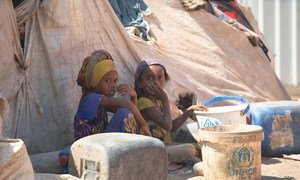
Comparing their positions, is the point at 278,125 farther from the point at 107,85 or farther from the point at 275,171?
the point at 107,85

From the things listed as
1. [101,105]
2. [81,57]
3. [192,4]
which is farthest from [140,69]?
[192,4]

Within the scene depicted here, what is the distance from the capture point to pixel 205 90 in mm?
6984

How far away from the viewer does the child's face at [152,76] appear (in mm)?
5588

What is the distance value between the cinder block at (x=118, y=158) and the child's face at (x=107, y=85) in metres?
0.93

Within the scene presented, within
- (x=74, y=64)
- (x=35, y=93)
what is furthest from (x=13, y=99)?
(x=74, y=64)

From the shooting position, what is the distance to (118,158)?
13.0 feet

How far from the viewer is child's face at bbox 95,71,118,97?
5070 mm

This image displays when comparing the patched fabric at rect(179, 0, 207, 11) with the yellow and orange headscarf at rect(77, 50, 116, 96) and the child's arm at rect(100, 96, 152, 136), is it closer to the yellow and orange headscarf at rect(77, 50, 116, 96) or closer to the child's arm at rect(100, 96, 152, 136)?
the yellow and orange headscarf at rect(77, 50, 116, 96)

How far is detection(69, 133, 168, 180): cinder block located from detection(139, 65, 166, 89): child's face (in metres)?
1.43

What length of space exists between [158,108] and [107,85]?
25.5 inches

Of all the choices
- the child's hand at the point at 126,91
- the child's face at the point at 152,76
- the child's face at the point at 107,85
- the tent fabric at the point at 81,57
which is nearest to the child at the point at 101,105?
the child's face at the point at 107,85

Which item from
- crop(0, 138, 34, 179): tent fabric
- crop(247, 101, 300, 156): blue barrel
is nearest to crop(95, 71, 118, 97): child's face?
crop(247, 101, 300, 156): blue barrel

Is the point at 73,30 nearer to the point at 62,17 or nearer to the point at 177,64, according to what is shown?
the point at 62,17

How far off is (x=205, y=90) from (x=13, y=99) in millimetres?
2362
